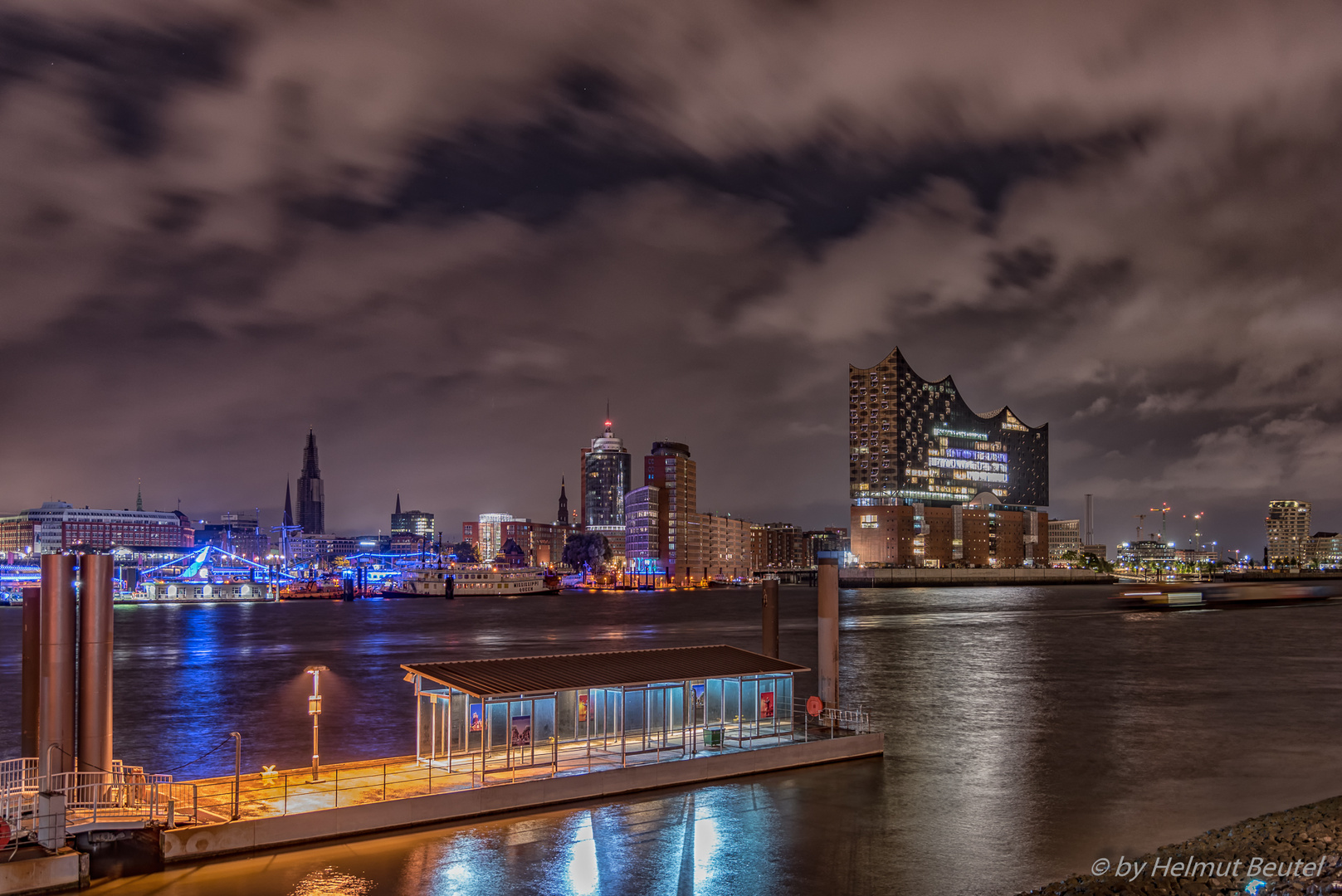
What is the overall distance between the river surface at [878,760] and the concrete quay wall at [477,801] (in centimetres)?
34

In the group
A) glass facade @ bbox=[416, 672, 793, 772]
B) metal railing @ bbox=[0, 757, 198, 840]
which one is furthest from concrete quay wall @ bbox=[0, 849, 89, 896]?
glass facade @ bbox=[416, 672, 793, 772]

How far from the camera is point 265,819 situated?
1830 cm

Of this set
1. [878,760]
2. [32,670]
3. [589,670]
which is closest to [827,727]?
[878,760]

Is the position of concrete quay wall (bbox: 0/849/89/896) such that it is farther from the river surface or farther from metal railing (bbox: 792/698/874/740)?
metal railing (bbox: 792/698/874/740)

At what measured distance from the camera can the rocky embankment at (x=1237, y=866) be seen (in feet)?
52.1

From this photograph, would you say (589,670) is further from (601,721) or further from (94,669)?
(94,669)

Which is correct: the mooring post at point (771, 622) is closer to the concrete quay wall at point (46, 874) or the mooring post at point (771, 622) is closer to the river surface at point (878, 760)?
the river surface at point (878, 760)

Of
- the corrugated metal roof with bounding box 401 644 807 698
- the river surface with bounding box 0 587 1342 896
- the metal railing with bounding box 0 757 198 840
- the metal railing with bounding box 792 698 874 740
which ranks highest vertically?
the corrugated metal roof with bounding box 401 644 807 698

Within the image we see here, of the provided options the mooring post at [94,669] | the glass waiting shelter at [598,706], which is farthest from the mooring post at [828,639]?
Answer: the mooring post at [94,669]

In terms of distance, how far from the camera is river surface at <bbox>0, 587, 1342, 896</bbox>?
1848 cm

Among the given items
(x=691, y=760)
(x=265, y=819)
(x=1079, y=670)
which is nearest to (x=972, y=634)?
(x=1079, y=670)

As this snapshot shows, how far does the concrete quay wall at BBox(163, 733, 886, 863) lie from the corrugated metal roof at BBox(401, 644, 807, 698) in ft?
6.49

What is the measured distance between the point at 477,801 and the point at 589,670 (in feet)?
14.6

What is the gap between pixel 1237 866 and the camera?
17188 mm
